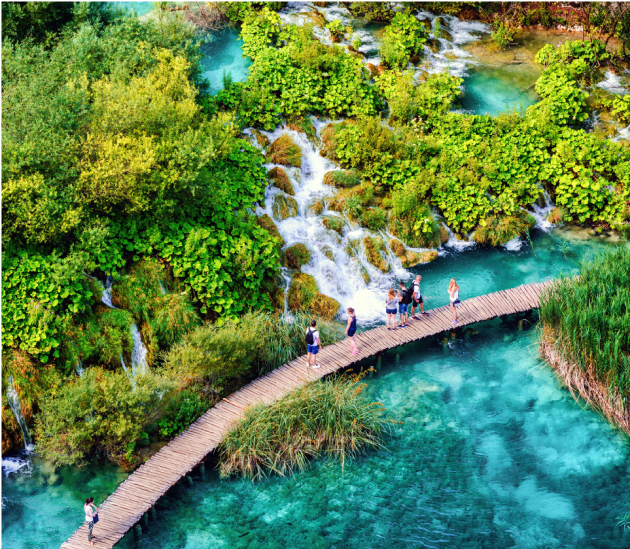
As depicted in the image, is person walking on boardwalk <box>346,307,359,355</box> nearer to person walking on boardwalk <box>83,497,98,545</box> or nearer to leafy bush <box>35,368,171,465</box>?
leafy bush <box>35,368,171,465</box>

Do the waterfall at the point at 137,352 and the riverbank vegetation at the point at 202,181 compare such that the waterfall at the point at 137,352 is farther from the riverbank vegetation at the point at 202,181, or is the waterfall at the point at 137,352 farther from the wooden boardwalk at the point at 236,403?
the wooden boardwalk at the point at 236,403

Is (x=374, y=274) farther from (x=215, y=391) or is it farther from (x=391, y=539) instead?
(x=391, y=539)

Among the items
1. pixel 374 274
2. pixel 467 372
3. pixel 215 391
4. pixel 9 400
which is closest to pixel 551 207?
pixel 374 274

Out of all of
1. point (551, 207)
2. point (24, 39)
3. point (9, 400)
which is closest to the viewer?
point (9, 400)

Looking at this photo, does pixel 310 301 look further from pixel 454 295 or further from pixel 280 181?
pixel 280 181

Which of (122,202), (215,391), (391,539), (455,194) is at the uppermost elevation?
(122,202)

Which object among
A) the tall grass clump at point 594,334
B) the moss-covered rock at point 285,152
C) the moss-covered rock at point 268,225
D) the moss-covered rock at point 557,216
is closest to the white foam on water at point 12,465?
the moss-covered rock at point 268,225
